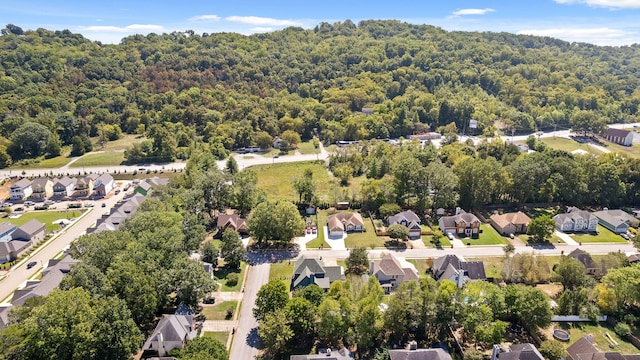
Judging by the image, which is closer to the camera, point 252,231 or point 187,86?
point 252,231

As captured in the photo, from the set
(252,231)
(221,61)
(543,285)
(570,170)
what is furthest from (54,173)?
(570,170)

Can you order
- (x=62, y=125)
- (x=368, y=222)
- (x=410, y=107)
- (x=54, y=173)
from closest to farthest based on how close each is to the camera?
(x=368, y=222) → (x=54, y=173) → (x=62, y=125) → (x=410, y=107)

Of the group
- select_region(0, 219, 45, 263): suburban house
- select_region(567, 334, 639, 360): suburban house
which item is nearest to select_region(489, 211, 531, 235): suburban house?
select_region(567, 334, 639, 360): suburban house

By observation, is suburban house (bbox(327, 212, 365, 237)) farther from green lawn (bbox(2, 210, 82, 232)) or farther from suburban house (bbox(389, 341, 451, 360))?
green lawn (bbox(2, 210, 82, 232))

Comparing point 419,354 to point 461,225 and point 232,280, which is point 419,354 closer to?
point 232,280

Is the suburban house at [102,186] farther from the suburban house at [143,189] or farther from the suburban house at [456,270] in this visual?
the suburban house at [456,270]

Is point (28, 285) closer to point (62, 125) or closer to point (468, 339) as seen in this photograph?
point (468, 339)

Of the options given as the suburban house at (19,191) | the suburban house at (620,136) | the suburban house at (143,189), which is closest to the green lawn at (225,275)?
the suburban house at (143,189)
